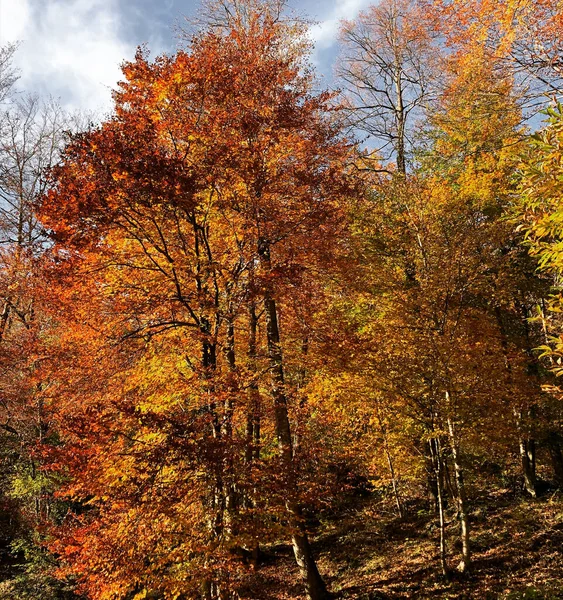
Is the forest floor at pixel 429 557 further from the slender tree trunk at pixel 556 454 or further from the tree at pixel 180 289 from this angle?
the tree at pixel 180 289

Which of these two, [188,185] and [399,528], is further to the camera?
[399,528]

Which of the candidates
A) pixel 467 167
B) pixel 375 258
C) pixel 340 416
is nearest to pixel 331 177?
pixel 375 258

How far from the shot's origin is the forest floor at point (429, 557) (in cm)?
856

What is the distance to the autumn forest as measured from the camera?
6.15 m

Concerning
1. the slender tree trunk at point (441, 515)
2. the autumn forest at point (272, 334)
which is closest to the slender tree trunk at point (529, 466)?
the autumn forest at point (272, 334)

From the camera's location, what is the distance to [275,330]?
10398 mm

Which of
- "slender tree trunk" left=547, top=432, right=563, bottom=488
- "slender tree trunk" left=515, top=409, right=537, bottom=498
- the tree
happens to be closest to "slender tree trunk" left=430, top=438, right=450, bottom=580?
the tree

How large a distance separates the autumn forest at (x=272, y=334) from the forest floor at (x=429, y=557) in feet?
0.25

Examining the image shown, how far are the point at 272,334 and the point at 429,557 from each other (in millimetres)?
6784

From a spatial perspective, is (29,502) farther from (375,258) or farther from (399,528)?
(375,258)

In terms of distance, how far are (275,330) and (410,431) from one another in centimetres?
403

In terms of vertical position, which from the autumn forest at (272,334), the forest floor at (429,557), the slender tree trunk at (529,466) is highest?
the autumn forest at (272,334)

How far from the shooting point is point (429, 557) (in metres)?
10.7

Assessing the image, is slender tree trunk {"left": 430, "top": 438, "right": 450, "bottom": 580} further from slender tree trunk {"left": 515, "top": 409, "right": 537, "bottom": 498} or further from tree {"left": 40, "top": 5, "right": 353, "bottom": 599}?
slender tree trunk {"left": 515, "top": 409, "right": 537, "bottom": 498}
